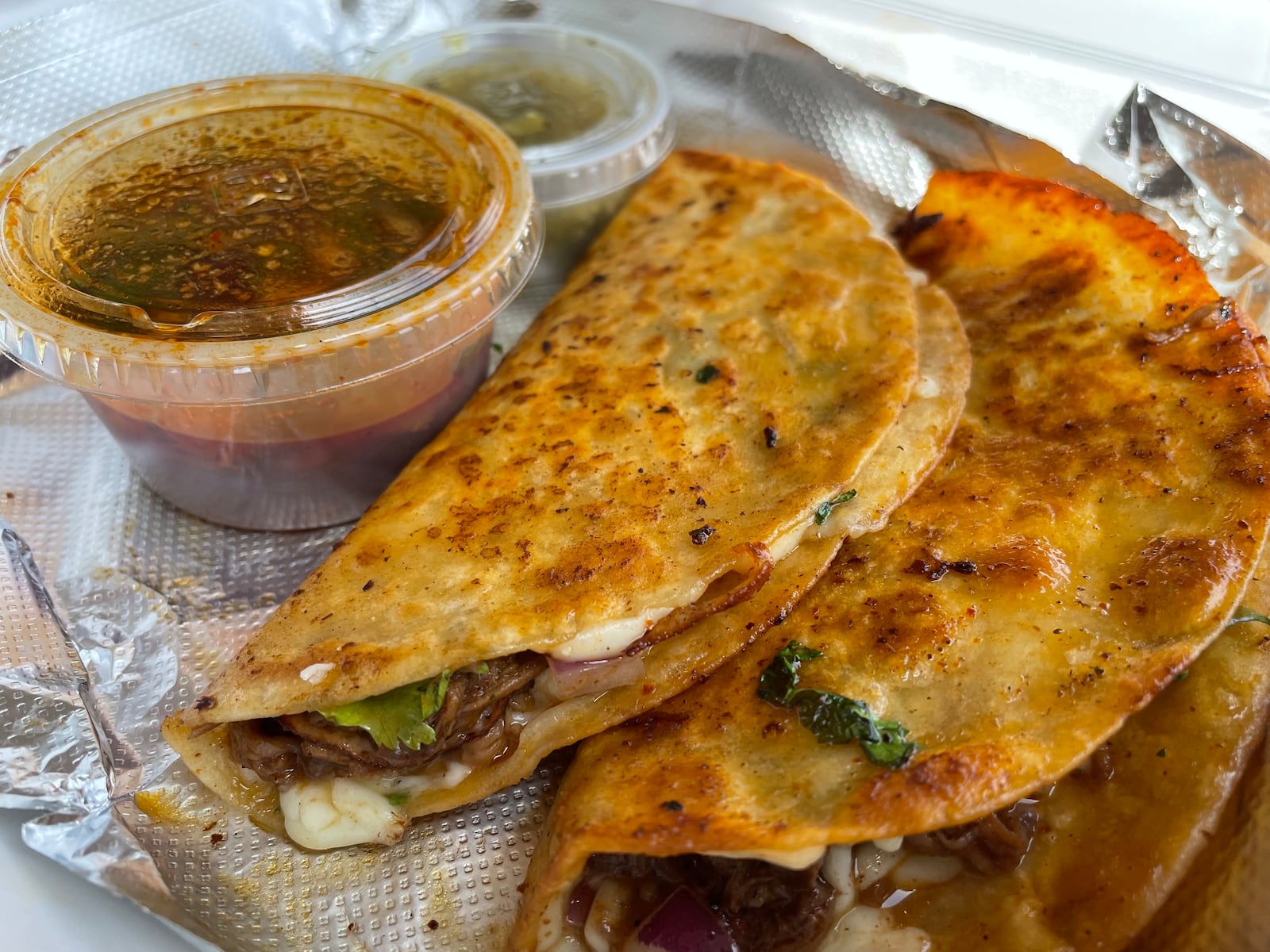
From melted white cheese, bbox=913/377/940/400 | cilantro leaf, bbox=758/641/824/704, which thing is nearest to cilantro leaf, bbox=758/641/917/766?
cilantro leaf, bbox=758/641/824/704

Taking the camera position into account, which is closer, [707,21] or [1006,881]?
[1006,881]

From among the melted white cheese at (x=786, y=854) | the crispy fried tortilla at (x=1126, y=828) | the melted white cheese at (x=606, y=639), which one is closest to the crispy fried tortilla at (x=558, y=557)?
the melted white cheese at (x=606, y=639)

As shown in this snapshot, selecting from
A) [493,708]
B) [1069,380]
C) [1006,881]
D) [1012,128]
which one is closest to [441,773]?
[493,708]

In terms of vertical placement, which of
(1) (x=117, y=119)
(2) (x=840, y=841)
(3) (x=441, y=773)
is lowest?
(3) (x=441, y=773)

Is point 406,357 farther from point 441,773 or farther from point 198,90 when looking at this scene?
point 198,90

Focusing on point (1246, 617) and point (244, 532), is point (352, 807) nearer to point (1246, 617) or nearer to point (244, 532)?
point (244, 532)
